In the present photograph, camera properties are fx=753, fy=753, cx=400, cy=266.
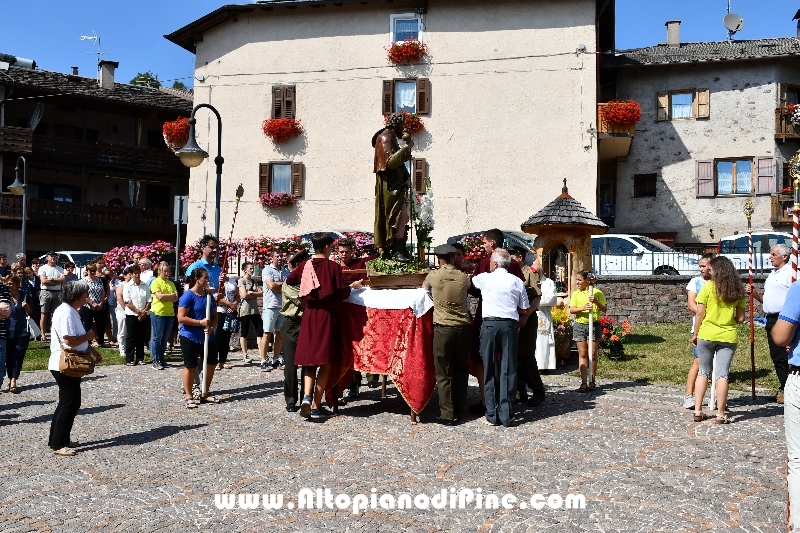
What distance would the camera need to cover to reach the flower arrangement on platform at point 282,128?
89.2 ft

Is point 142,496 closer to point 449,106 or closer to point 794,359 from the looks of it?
point 794,359

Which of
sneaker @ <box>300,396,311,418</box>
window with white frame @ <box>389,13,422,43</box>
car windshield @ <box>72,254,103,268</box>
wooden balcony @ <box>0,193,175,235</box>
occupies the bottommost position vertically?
sneaker @ <box>300,396,311,418</box>

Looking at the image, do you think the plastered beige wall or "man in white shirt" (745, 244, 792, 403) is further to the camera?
the plastered beige wall

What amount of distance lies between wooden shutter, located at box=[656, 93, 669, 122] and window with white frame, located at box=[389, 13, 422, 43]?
10.2m

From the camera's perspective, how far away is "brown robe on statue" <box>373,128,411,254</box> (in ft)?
29.6

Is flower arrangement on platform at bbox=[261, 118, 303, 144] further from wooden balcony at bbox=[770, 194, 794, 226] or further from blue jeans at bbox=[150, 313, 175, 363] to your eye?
wooden balcony at bbox=[770, 194, 794, 226]

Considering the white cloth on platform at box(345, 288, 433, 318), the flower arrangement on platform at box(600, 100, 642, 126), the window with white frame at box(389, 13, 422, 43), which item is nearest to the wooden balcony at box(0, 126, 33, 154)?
the window with white frame at box(389, 13, 422, 43)

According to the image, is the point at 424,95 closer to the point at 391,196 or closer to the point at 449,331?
the point at 391,196

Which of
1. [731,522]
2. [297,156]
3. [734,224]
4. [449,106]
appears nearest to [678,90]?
[734,224]

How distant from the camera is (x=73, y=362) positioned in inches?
267

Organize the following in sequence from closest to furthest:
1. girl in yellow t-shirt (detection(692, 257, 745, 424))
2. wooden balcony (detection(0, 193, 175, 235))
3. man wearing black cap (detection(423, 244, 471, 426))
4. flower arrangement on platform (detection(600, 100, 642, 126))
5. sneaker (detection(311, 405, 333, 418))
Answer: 1. girl in yellow t-shirt (detection(692, 257, 745, 424))
2. man wearing black cap (detection(423, 244, 471, 426))
3. sneaker (detection(311, 405, 333, 418))
4. flower arrangement on platform (detection(600, 100, 642, 126))
5. wooden balcony (detection(0, 193, 175, 235))

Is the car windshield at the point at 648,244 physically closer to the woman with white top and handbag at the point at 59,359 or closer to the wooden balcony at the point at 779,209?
the wooden balcony at the point at 779,209

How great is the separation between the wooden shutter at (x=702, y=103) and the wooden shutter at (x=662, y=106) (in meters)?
1.11

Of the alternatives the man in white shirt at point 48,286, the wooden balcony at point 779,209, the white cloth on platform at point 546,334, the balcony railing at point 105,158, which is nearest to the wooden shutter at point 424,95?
the wooden balcony at point 779,209
